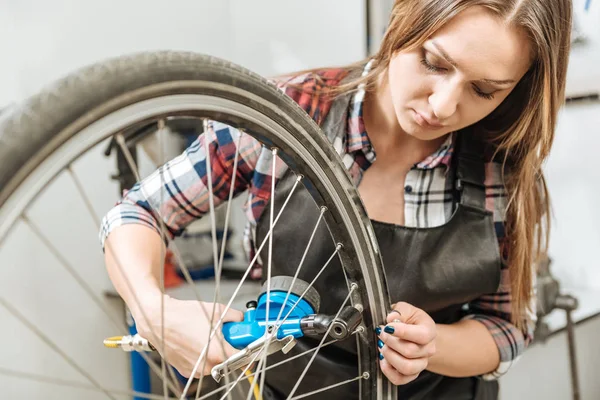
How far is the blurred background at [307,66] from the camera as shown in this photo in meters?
1.47

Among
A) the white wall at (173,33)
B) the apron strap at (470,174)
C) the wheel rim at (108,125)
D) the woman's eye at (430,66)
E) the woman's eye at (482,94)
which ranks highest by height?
the white wall at (173,33)

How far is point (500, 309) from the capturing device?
0.87 m

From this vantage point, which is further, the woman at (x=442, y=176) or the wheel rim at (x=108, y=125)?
the woman at (x=442, y=176)

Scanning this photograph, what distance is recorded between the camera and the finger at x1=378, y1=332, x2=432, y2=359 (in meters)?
0.62

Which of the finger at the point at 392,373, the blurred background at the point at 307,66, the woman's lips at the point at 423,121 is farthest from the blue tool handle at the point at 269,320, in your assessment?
the blurred background at the point at 307,66

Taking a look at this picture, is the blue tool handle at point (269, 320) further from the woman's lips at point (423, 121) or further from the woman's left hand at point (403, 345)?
A: the woman's lips at point (423, 121)

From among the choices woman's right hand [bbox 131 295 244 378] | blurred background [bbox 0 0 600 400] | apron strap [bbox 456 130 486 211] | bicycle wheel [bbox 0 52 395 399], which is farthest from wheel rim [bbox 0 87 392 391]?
blurred background [bbox 0 0 600 400]

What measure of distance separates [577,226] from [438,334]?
1040mm

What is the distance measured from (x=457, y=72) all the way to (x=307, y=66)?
130cm

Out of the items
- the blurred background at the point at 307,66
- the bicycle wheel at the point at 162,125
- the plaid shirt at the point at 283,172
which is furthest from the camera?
the blurred background at the point at 307,66

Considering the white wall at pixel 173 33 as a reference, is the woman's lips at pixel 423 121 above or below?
below

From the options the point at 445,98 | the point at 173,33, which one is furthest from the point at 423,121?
the point at 173,33

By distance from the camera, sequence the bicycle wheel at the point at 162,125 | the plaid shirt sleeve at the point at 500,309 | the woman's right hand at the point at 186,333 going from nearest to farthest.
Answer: the bicycle wheel at the point at 162,125, the woman's right hand at the point at 186,333, the plaid shirt sleeve at the point at 500,309

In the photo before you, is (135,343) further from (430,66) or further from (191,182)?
(430,66)
